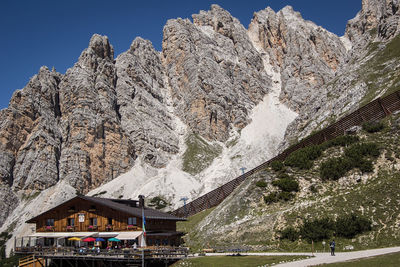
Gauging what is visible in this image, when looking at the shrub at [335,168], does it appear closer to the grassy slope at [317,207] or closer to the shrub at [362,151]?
the grassy slope at [317,207]

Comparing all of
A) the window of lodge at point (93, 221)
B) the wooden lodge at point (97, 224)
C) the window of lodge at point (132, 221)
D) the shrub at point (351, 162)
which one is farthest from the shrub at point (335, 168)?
the window of lodge at point (93, 221)

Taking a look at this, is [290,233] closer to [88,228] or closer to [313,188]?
[313,188]

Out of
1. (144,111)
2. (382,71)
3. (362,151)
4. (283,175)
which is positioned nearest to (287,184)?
(283,175)

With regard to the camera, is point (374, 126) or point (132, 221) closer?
point (132, 221)

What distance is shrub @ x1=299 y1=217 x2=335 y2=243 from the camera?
132 feet

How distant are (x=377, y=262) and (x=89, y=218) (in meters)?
37.2

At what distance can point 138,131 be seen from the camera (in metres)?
166

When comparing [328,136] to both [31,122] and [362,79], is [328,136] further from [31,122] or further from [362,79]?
[31,122]

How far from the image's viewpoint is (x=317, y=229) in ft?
134

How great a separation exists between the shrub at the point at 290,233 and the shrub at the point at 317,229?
0.73 metres

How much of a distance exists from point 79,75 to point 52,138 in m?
32.3

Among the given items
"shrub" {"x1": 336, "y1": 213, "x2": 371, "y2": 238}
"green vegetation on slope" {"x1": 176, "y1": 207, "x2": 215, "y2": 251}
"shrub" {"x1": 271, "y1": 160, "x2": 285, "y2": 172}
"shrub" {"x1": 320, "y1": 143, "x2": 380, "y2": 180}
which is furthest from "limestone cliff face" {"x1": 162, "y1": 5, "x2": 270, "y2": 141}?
"shrub" {"x1": 336, "y1": 213, "x2": 371, "y2": 238}

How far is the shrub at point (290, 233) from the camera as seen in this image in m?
42.1

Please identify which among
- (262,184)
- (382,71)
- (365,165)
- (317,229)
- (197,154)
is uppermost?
(382,71)
